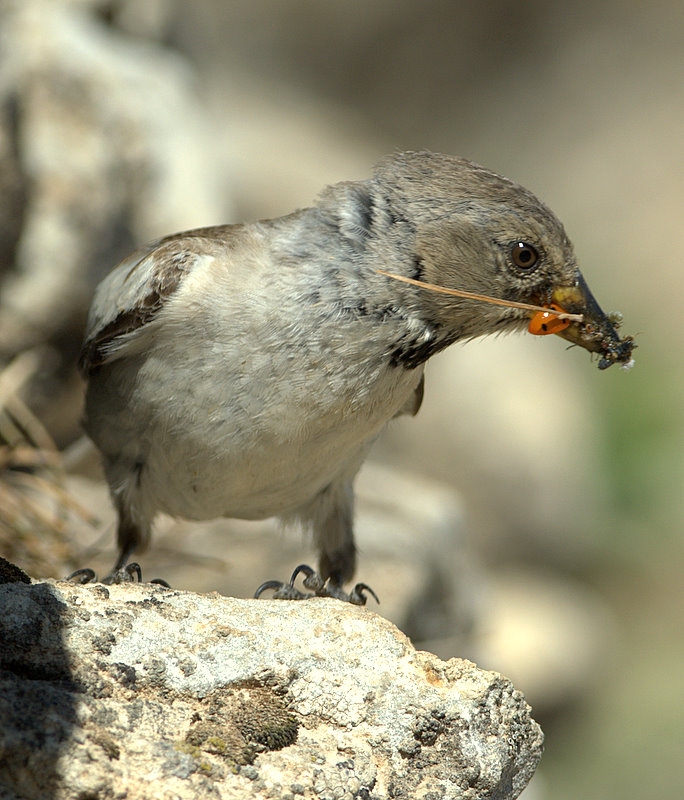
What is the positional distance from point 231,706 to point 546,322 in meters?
2.06

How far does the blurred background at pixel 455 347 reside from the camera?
650 cm

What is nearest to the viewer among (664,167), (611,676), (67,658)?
(67,658)

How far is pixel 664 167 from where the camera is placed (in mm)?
14594

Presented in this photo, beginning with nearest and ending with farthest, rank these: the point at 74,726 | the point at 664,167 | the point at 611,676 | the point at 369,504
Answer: the point at 74,726 < the point at 369,504 < the point at 611,676 < the point at 664,167

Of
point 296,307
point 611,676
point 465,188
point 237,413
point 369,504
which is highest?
point 465,188

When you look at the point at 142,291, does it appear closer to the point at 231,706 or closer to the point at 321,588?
the point at 321,588

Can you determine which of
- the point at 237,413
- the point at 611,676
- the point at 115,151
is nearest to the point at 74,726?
the point at 237,413

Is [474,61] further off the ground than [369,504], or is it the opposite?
[474,61]

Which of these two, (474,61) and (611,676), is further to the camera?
(474,61)

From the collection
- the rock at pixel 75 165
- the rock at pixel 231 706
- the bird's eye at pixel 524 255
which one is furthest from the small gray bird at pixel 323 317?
the rock at pixel 75 165

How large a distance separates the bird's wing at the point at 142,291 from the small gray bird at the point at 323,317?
10 millimetres

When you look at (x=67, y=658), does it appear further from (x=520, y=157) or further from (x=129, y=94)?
(x=520, y=157)

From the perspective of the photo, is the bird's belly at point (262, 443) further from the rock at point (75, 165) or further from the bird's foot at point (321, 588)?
the rock at point (75, 165)

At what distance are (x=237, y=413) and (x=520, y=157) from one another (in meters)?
12.0
